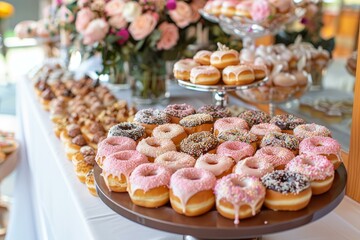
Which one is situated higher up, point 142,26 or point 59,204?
point 142,26

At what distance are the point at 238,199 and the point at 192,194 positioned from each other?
2.7 inches

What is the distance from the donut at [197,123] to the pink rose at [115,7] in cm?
75

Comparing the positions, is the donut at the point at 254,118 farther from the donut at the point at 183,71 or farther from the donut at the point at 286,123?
the donut at the point at 183,71

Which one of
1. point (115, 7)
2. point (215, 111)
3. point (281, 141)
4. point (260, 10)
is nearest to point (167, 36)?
A: point (115, 7)

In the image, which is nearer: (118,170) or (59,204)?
(118,170)

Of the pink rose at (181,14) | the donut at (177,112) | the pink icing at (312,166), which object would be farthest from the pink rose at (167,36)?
the pink icing at (312,166)

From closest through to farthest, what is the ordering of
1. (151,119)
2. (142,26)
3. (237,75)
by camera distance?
(151,119)
(237,75)
(142,26)

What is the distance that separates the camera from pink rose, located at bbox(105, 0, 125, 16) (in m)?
1.58

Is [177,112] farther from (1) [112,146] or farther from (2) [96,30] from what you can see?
(2) [96,30]

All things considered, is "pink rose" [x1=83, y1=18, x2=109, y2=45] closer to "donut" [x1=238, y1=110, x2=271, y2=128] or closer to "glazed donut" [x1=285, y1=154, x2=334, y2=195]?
"donut" [x1=238, y1=110, x2=271, y2=128]

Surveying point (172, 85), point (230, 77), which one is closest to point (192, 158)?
point (230, 77)

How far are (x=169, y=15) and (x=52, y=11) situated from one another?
96 cm

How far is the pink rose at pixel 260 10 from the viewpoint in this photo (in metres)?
1.43

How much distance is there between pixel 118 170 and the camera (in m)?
0.75
